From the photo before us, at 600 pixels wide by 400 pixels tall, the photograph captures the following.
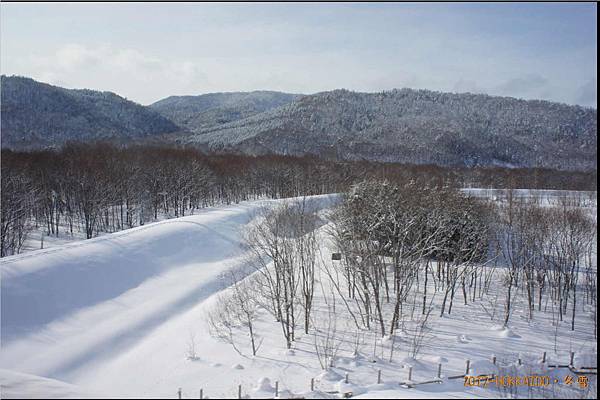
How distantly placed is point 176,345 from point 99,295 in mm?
9949

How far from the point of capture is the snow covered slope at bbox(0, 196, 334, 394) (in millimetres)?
20688

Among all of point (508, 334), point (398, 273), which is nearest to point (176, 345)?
point (398, 273)

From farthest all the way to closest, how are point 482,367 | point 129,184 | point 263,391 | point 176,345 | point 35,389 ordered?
point 129,184, point 176,345, point 482,367, point 263,391, point 35,389

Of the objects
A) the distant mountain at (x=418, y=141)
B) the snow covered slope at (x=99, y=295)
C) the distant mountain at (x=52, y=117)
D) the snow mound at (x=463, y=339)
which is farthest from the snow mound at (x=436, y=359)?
the distant mountain at (x=52, y=117)

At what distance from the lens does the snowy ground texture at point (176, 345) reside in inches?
587

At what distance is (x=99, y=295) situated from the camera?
2773cm

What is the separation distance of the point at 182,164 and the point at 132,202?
12723 millimetres

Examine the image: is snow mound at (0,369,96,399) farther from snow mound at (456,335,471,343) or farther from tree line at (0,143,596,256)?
tree line at (0,143,596,256)

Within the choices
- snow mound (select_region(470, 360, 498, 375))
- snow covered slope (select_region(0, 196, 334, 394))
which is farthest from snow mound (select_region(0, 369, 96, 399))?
snow mound (select_region(470, 360, 498, 375))

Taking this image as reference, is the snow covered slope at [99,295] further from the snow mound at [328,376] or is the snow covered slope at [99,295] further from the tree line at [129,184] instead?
the tree line at [129,184]

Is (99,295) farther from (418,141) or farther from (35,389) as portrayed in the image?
(418,141)

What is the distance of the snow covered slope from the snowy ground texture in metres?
0.09

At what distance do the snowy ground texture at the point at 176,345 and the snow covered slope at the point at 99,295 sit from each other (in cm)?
9

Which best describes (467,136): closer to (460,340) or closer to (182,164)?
(182,164)
